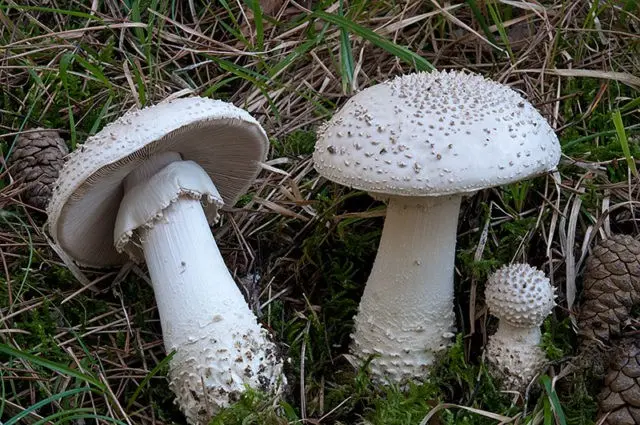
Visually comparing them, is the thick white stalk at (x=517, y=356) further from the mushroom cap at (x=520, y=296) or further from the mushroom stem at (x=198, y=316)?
the mushroom stem at (x=198, y=316)

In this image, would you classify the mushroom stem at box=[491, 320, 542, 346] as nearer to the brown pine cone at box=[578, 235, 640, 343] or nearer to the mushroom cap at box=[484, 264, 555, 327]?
the mushroom cap at box=[484, 264, 555, 327]

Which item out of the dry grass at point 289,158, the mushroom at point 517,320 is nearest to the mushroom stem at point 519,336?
the mushroom at point 517,320

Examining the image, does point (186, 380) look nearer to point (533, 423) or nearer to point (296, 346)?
point (296, 346)

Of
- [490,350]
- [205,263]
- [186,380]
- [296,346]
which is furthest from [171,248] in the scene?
[490,350]

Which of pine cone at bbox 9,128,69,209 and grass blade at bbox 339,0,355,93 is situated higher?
grass blade at bbox 339,0,355,93

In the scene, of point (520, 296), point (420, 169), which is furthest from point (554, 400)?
point (420, 169)

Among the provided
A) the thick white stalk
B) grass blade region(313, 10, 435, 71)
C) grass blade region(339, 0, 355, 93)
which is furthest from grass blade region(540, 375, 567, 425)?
grass blade region(339, 0, 355, 93)

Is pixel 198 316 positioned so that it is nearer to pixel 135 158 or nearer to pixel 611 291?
pixel 135 158
